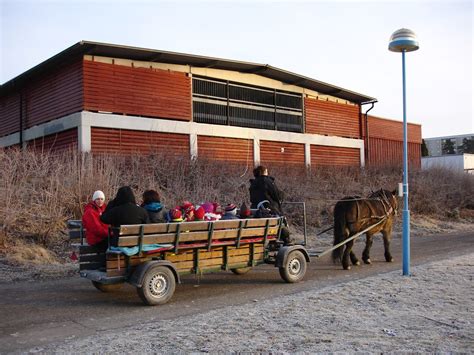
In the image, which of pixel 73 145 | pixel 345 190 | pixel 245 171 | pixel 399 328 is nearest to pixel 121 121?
pixel 73 145

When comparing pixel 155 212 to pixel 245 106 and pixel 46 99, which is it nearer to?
pixel 46 99

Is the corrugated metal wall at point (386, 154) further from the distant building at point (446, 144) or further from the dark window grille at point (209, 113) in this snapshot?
the distant building at point (446, 144)

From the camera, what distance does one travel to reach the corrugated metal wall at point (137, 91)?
1988 centimetres

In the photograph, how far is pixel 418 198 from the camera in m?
25.5

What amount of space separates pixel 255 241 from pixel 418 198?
19.0 meters

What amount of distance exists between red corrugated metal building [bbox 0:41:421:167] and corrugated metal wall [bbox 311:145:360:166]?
6 cm

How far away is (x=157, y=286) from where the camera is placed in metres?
7.38

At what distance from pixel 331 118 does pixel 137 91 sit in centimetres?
1324

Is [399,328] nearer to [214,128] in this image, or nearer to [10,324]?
[10,324]

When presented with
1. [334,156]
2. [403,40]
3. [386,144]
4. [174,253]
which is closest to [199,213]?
[174,253]

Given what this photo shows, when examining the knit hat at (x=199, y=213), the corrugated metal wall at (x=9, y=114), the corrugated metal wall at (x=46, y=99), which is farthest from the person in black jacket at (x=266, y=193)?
the corrugated metal wall at (x=9, y=114)

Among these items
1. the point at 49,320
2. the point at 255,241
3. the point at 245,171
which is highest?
the point at 245,171

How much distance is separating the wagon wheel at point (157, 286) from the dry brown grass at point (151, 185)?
5369 mm

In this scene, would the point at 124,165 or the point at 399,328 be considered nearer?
the point at 399,328
